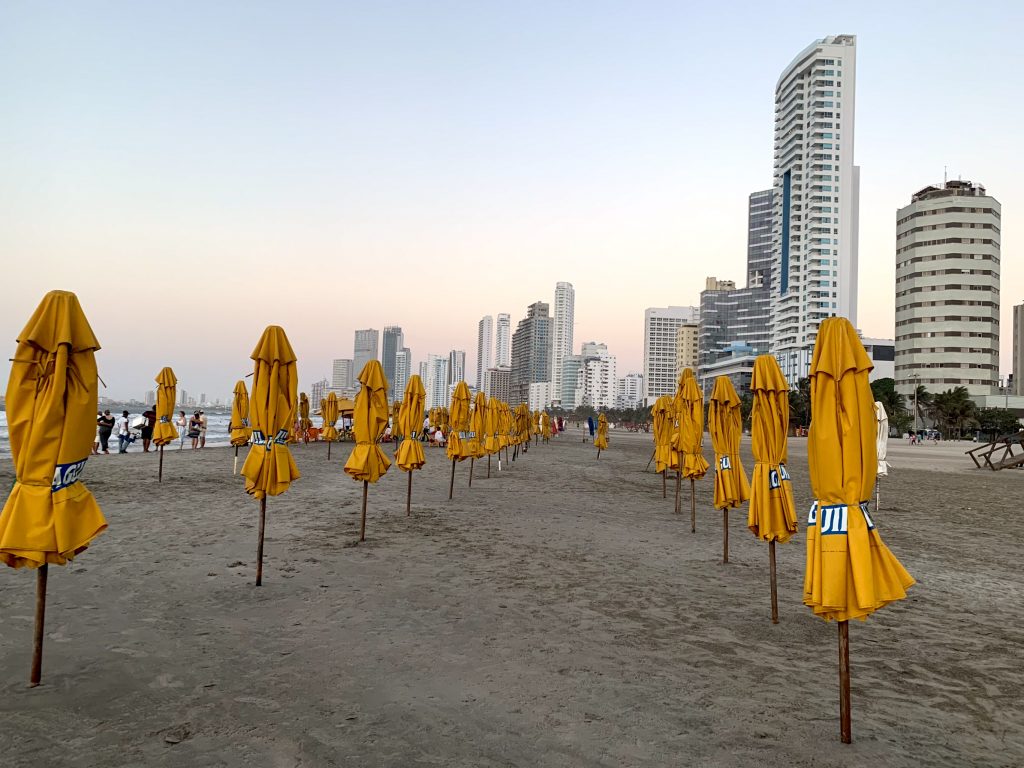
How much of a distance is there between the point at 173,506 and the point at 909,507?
60.2 ft

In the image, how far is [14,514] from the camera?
157 inches

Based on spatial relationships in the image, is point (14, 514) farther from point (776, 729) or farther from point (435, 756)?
point (776, 729)

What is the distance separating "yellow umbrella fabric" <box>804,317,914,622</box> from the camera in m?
3.63

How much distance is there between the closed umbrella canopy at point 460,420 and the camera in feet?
51.3

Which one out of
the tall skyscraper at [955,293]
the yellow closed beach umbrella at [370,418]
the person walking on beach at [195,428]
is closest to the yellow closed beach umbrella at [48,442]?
the yellow closed beach umbrella at [370,418]

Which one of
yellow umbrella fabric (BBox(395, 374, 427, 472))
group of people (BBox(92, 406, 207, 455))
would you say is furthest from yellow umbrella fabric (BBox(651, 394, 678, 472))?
group of people (BBox(92, 406, 207, 455))

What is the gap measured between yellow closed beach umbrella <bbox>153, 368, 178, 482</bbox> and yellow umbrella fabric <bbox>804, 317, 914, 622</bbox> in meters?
16.8

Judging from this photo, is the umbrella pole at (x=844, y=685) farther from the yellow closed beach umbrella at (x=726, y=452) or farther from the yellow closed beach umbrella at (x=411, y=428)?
the yellow closed beach umbrella at (x=411, y=428)

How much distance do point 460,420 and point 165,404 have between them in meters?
8.33

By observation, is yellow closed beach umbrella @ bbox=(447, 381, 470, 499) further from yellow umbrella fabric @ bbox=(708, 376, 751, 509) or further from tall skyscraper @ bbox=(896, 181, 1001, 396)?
tall skyscraper @ bbox=(896, 181, 1001, 396)

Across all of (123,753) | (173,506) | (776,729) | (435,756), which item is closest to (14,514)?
(123,753)

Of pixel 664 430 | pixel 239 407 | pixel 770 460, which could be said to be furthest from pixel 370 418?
pixel 239 407

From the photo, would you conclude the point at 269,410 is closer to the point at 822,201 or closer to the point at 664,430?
the point at 664,430

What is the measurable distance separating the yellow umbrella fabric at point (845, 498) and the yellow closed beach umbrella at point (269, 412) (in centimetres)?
567
